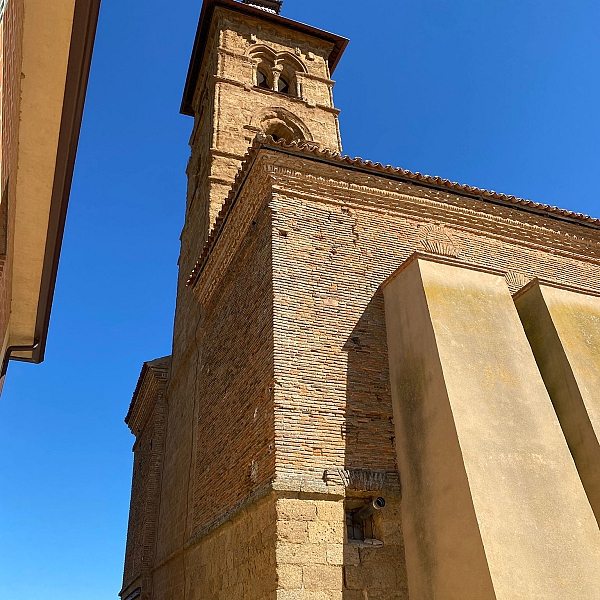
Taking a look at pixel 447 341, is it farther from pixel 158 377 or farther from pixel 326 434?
pixel 158 377

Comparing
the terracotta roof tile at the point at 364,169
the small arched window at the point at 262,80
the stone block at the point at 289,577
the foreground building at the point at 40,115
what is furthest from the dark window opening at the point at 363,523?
the small arched window at the point at 262,80

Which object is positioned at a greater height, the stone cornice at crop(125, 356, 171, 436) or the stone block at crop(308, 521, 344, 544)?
the stone cornice at crop(125, 356, 171, 436)

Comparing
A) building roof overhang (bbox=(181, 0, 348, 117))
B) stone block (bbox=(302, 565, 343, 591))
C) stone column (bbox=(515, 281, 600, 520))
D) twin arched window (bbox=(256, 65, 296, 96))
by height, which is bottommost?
stone block (bbox=(302, 565, 343, 591))

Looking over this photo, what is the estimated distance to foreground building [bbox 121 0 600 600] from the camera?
4.20m

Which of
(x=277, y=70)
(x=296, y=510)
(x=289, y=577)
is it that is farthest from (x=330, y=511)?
(x=277, y=70)

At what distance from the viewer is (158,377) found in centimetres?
1134

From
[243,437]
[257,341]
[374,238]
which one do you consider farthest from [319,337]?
[374,238]

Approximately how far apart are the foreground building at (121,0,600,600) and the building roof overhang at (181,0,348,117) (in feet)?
30.8

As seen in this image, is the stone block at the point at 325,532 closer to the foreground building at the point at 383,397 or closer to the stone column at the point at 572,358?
the foreground building at the point at 383,397

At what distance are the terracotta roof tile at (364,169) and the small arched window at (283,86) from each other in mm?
7866

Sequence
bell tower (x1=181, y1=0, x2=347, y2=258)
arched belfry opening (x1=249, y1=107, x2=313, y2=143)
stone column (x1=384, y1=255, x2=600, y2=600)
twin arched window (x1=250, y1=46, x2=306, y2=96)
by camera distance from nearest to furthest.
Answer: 1. stone column (x1=384, y1=255, x2=600, y2=600)
2. bell tower (x1=181, y1=0, x2=347, y2=258)
3. arched belfry opening (x1=249, y1=107, x2=313, y2=143)
4. twin arched window (x1=250, y1=46, x2=306, y2=96)

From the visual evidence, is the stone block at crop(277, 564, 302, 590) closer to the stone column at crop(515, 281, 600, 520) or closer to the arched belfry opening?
the stone column at crop(515, 281, 600, 520)

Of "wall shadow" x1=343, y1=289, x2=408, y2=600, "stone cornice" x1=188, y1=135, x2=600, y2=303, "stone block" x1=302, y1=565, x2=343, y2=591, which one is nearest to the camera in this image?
"stone block" x1=302, y1=565, x2=343, y2=591

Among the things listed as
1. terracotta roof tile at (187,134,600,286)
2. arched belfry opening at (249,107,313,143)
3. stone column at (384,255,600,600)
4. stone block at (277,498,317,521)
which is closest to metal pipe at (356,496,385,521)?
stone column at (384,255,600,600)
